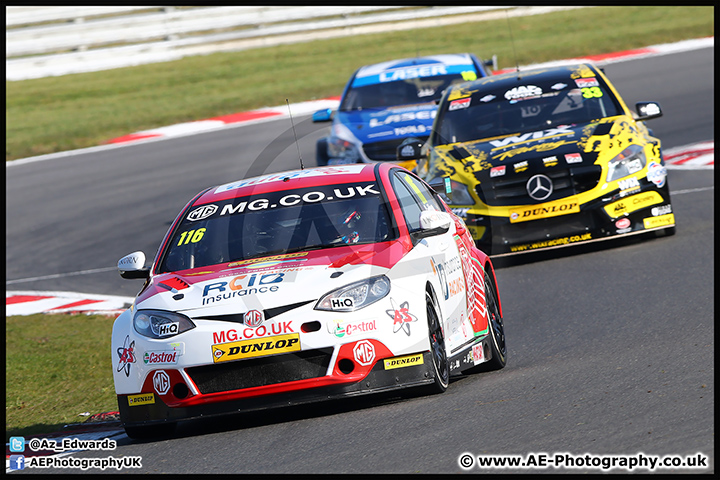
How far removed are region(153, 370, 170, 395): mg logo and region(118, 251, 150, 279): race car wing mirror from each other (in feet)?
3.30


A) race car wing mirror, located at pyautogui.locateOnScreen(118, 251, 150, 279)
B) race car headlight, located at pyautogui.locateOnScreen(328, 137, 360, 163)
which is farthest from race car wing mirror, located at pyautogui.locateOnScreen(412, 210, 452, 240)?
race car headlight, located at pyautogui.locateOnScreen(328, 137, 360, 163)

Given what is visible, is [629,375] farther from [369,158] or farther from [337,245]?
[369,158]

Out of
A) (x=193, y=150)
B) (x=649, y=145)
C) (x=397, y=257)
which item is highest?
(x=397, y=257)

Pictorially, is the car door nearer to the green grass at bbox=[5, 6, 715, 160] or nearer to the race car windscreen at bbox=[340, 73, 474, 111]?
the race car windscreen at bbox=[340, 73, 474, 111]

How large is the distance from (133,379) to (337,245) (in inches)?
56.6

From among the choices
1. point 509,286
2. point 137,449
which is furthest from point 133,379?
point 509,286

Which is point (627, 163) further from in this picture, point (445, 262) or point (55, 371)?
point (55, 371)

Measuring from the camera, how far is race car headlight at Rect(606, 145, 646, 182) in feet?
35.7

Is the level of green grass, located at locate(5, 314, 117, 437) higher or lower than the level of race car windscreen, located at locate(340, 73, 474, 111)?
lower

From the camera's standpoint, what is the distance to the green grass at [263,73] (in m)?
24.2

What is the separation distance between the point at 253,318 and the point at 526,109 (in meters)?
6.57

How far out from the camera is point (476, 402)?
Result: 6.16m

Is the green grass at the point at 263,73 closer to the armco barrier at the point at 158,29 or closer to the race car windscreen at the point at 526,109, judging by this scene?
the armco barrier at the point at 158,29

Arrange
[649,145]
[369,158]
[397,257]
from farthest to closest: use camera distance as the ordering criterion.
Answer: [369,158]
[649,145]
[397,257]
